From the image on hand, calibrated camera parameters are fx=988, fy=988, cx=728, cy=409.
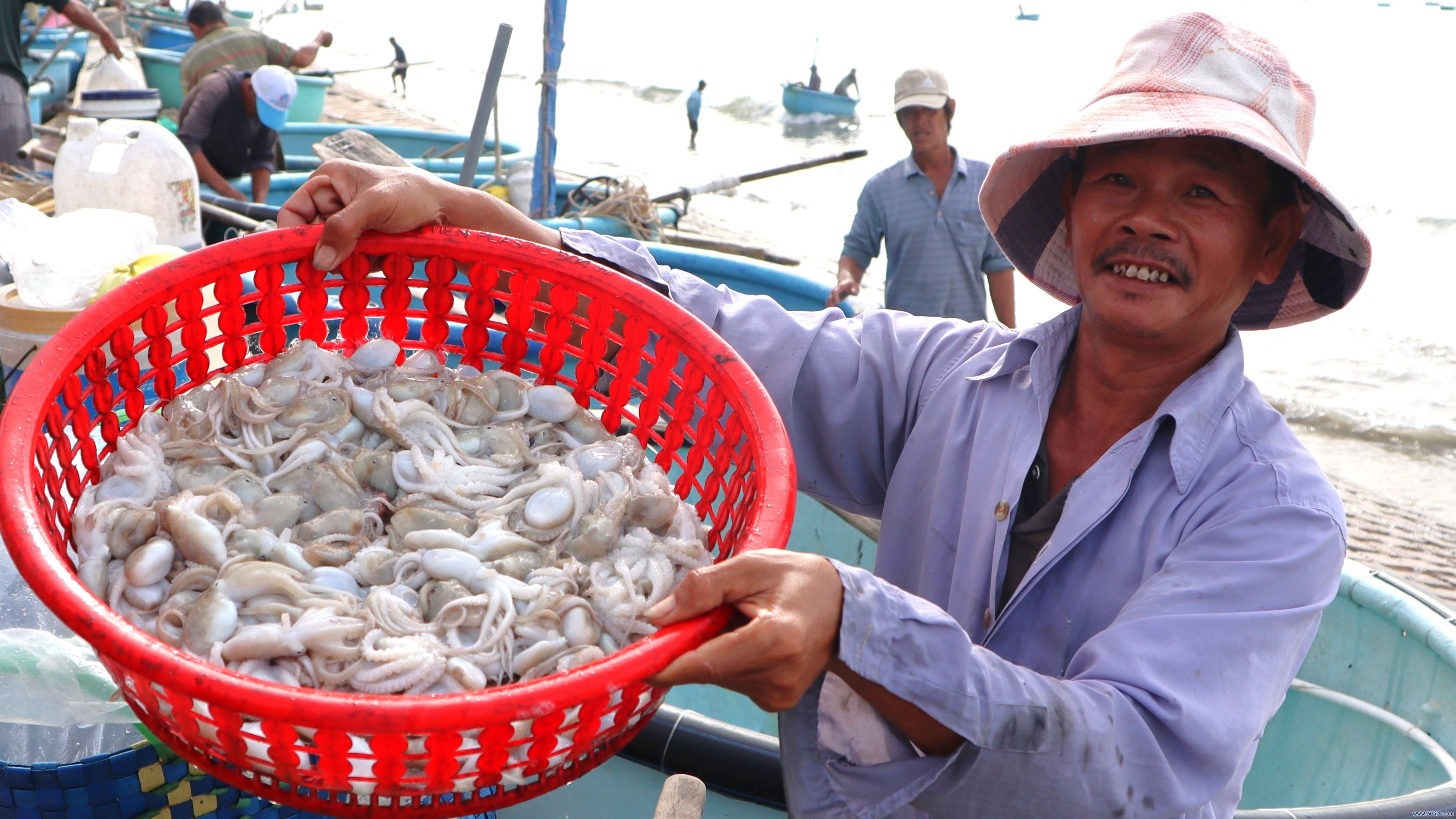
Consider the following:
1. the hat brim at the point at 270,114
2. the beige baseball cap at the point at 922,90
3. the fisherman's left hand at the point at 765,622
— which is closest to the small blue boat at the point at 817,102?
the hat brim at the point at 270,114

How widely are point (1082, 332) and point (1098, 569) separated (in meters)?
0.44

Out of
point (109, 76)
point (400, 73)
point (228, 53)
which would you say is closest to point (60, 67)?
point (109, 76)

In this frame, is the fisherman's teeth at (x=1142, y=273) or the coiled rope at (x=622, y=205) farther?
the coiled rope at (x=622, y=205)

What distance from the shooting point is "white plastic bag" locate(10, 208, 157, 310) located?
100 inches

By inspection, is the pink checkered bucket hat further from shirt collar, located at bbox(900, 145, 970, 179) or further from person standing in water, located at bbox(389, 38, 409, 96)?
person standing in water, located at bbox(389, 38, 409, 96)

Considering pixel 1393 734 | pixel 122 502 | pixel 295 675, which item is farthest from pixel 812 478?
pixel 1393 734

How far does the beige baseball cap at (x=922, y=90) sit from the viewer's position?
5391mm

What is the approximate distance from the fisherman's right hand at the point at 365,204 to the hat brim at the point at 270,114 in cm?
601

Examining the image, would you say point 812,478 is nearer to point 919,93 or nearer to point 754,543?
point 754,543

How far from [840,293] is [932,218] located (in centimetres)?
86

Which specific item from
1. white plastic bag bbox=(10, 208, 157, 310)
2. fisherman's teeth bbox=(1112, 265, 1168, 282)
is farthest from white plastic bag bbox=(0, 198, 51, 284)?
fisherman's teeth bbox=(1112, 265, 1168, 282)

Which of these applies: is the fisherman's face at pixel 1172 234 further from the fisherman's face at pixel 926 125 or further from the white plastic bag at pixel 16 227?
the fisherman's face at pixel 926 125

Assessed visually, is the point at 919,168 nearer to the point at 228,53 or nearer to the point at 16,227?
the point at 16,227

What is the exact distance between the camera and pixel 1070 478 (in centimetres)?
164
